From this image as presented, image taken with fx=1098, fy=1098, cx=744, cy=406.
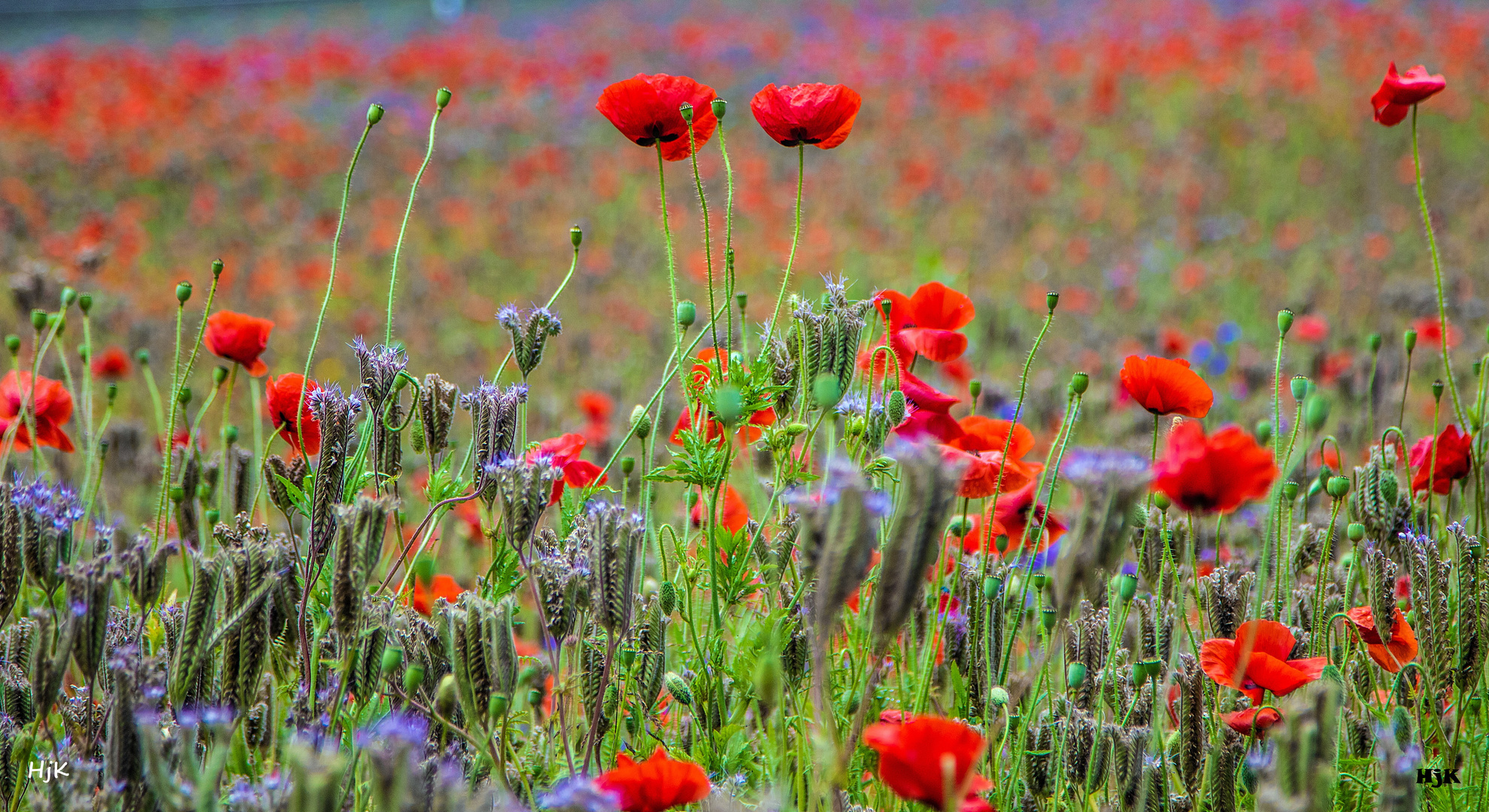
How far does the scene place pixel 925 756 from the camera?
39.9 inches

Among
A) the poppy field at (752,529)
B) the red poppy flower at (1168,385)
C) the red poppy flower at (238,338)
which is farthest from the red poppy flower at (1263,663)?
the red poppy flower at (238,338)

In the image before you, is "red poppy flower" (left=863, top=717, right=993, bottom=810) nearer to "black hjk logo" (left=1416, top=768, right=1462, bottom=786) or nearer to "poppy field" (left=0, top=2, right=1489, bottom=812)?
"poppy field" (left=0, top=2, right=1489, bottom=812)

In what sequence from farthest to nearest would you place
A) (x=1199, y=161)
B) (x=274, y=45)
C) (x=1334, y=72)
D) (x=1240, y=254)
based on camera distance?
(x=274, y=45)
(x=1334, y=72)
(x=1199, y=161)
(x=1240, y=254)

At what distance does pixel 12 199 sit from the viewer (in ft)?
21.9

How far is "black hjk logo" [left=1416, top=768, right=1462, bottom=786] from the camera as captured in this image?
145 centimetres

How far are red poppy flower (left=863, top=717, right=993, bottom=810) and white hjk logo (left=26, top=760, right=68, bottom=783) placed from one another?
3.10 ft

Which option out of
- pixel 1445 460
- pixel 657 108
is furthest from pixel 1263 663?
pixel 657 108

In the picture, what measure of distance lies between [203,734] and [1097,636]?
1281 mm

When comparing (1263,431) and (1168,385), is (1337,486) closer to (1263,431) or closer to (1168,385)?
(1168,385)

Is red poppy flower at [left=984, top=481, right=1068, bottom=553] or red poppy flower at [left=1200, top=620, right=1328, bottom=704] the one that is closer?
red poppy flower at [left=1200, top=620, right=1328, bottom=704]

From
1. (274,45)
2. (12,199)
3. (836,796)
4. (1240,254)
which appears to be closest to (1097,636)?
(836,796)

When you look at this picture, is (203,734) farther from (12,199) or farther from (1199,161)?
(1199,161)

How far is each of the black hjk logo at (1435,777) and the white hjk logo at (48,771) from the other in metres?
1.71

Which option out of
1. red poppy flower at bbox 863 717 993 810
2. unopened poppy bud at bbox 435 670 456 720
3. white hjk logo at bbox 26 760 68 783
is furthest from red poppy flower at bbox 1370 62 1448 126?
white hjk logo at bbox 26 760 68 783
